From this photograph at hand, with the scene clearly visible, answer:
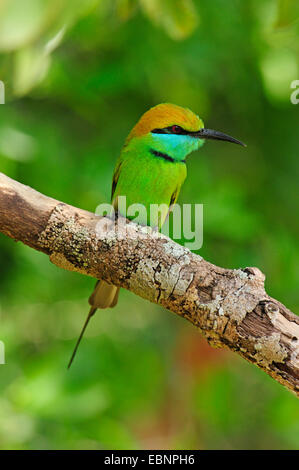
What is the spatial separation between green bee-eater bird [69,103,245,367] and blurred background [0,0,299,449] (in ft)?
0.86

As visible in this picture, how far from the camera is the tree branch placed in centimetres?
147

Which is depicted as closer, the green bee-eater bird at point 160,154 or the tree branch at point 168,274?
the tree branch at point 168,274

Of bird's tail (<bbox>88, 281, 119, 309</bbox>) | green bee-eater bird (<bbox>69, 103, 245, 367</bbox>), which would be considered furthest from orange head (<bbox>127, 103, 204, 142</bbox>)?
bird's tail (<bbox>88, 281, 119, 309</bbox>)

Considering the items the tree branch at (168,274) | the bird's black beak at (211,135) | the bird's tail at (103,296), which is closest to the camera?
the tree branch at (168,274)

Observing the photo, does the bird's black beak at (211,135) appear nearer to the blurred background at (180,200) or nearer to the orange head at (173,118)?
the orange head at (173,118)

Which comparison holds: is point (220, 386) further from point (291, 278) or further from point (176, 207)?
point (176, 207)

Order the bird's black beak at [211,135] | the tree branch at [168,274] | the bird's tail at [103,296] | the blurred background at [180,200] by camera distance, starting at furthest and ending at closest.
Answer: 1. the blurred background at [180,200]
2. the bird's black beak at [211,135]
3. the bird's tail at [103,296]
4. the tree branch at [168,274]

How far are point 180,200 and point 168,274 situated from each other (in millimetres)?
1285

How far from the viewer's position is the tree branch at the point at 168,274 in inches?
57.9

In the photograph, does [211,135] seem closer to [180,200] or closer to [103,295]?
[180,200]

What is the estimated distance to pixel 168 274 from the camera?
1616 millimetres

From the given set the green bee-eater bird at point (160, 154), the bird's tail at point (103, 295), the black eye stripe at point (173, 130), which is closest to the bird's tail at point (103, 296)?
the bird's tail at point (103, 295)

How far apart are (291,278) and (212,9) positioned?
4.15ft

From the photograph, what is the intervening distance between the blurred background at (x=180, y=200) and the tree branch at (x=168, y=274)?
33.4 inches
